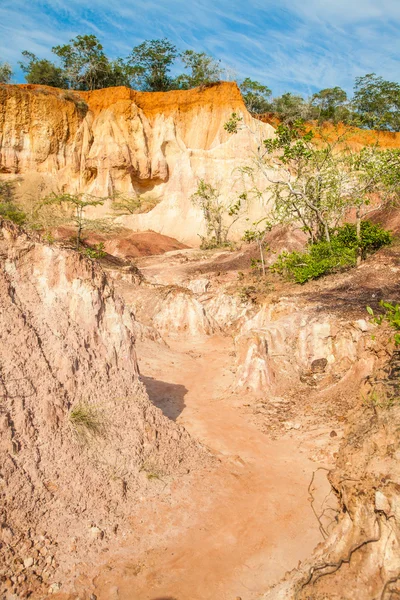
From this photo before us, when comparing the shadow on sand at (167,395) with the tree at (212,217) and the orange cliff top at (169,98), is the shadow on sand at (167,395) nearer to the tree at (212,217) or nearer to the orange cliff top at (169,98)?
the tree at (212,217)

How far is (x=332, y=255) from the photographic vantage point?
521 inches

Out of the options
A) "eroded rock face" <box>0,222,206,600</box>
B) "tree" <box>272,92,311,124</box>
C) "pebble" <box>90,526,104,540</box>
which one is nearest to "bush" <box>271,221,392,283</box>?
"eroded rock face" <box>0,222,206,600</box>

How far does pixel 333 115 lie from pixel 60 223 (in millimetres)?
24668

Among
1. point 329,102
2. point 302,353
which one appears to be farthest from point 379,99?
point 302,353

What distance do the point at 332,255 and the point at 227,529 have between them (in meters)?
10.1

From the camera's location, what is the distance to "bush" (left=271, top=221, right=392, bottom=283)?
12.6m

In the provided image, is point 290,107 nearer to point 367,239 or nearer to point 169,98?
point 169,98

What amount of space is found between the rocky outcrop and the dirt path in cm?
2408

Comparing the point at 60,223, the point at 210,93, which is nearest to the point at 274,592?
the point at 60,223

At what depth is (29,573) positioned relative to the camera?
137 inches

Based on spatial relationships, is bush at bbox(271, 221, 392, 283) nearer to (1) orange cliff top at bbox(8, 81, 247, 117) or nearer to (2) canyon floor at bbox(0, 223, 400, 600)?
(2) canyon floor at bbox(0, 223, 400, 600)

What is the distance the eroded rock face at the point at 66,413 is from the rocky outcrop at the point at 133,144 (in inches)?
954

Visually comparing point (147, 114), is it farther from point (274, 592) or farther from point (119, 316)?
point (274, 592)

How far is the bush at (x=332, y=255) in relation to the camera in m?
12.6
